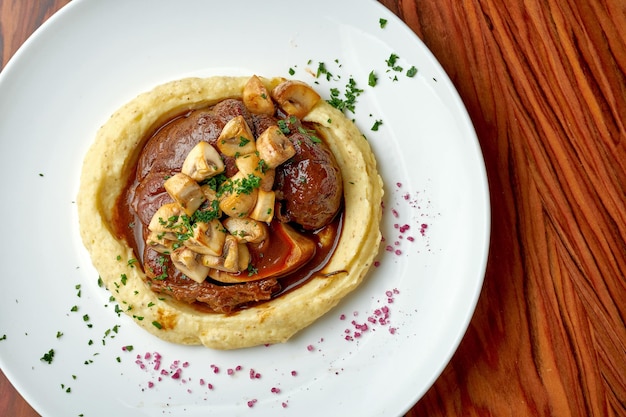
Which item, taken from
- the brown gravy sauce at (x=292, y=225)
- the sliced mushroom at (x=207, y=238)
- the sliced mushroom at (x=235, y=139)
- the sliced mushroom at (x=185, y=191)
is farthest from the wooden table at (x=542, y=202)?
the sliced mushroom at (x=185, y=191)

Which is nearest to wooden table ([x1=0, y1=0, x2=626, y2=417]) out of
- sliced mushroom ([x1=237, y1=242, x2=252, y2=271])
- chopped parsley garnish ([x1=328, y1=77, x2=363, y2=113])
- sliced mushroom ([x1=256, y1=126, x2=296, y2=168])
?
chopped parsley garnish ([x1=328, y1=77, x2=363, y2=113])

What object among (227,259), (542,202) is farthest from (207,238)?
(542,202)

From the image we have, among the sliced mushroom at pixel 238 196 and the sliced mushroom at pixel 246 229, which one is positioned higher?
the sliced mushroom at pixel 238 196

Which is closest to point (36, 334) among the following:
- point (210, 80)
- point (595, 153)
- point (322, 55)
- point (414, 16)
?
point (210, 80)

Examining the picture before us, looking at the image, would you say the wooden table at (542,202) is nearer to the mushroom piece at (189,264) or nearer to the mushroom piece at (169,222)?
the mushroom piece at (189,264)

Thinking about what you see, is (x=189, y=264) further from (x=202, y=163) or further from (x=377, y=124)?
(x=377, y=124)

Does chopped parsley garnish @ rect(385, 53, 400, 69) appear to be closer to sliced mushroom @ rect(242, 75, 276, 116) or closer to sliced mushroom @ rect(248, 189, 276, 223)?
sliced mushroom @ rect(242, 75, 276, 116)

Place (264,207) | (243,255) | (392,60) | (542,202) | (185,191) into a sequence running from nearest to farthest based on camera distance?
(185,191) → (264,207) → (243,255) → (392,60) → (542,202)
